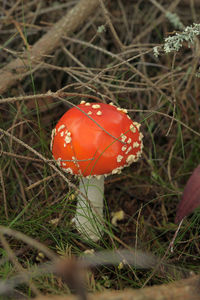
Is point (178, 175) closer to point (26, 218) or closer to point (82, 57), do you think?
point (26, 218)

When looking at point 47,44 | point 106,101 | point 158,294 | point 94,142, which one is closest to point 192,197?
point 158,294

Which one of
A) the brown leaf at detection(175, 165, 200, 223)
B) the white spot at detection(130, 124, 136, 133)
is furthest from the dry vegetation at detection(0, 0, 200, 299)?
the brown leaf at detection(175, 165, 200, 223)

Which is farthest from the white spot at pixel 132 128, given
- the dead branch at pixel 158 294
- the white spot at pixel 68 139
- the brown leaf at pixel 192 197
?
the dead branch at pixel 158 294

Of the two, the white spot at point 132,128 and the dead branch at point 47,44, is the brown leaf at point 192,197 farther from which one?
the dead branch at point 47,44

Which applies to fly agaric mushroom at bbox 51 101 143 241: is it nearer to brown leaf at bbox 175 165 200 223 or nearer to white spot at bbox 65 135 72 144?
white spot at bbox 65 135 72 144

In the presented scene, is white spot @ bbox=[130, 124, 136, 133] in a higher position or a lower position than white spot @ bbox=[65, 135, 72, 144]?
higher
